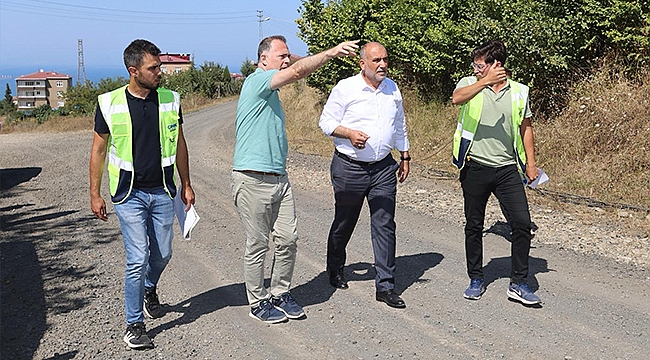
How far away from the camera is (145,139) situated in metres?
4.76

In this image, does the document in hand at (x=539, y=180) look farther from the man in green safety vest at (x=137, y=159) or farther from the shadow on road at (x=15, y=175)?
the shadow on road at (x=15, y=175)

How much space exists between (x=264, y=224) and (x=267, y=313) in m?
0.71

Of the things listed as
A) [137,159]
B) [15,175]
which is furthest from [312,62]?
[15,175]

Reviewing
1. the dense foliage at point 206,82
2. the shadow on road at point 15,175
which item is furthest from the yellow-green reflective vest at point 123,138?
the dense foliage at point 206,82

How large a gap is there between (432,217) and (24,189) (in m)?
7.13

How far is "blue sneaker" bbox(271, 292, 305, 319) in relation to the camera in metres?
5.29

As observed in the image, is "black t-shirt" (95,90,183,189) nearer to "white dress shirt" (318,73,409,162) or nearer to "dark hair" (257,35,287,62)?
"dark hair" (257,35,287,62)

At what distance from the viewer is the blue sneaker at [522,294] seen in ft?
18.1

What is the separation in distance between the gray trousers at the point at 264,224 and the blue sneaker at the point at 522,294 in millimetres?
1890

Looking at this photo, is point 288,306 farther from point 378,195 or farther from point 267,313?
point 378,195

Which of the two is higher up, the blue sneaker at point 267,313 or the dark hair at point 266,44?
the dark hair at point 266,44

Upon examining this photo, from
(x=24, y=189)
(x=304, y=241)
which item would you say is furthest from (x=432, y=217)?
(x=24, y=189)

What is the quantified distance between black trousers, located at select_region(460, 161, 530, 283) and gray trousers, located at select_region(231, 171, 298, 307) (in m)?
1.57

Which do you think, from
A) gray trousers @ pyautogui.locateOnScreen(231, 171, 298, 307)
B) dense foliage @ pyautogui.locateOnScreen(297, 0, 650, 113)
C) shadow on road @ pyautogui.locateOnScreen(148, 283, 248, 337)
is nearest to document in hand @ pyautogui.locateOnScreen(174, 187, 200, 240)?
gray trousers @ pyautogui.locateOnScreen(231, 171, 298, 307)
